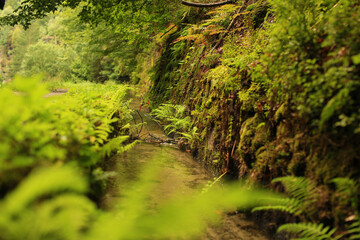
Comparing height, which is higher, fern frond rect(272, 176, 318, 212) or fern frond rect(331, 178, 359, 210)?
fern frond rect(331, 178, 359, 210)

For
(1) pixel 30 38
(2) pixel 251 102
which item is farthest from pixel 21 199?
(1) pixel 30 38

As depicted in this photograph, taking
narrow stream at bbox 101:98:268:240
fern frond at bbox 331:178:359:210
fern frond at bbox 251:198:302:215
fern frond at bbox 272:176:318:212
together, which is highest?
fern frond at bbox 331:178:359:210

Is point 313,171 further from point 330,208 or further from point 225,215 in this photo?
point 225,215

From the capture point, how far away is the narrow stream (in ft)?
9.47

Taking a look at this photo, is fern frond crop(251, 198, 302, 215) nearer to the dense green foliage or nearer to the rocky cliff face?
the dense green foliage

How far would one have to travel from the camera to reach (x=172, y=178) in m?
4.29

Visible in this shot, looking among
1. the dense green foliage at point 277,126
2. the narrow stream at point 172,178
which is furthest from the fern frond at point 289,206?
the narrow stream at point 172,178

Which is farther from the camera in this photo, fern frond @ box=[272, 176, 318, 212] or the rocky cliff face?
fern frond @ box=[272, 176, 318, 212]

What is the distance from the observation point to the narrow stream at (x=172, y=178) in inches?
114

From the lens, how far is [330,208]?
2.13m

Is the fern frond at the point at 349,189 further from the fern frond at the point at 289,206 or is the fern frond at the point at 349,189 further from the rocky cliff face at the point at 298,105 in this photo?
the fern frond at the point at 289,206

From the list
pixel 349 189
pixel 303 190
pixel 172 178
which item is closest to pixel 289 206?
pixel 303 190

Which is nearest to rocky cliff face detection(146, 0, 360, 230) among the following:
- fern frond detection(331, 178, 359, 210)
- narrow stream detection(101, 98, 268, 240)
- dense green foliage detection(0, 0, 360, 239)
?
dense green foliage detection(0, 0, 360, 239)

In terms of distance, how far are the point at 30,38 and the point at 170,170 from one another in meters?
81.0
